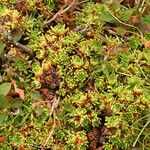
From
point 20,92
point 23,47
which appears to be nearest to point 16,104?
point 20,92

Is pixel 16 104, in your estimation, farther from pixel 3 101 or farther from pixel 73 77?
pixel 73 77

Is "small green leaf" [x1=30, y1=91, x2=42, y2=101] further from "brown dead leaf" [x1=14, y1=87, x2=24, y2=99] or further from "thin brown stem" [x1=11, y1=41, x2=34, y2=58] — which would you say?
"thin brown stem" [x1=11, y1=41, x2=34, y2=58]

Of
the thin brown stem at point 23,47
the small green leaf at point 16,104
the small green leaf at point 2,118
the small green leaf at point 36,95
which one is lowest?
the small green leaf at point 2,118

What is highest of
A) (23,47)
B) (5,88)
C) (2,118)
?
(23,47)

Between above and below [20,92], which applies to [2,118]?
below

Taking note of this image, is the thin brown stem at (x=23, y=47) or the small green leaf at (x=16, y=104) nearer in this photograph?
the small green leaf at (x=16, y=104)

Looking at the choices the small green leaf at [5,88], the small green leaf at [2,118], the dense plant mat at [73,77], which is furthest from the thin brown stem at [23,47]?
the small green leaf at [2,118]

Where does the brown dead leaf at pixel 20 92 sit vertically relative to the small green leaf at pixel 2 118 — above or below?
above

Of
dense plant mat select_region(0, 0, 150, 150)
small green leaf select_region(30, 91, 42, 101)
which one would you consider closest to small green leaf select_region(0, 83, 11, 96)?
dense plant mat select_region(0, 0, 150, 150)

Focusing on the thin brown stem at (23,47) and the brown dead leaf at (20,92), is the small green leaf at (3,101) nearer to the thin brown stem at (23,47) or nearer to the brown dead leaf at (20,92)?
the brown dead leaf at (20,92)
